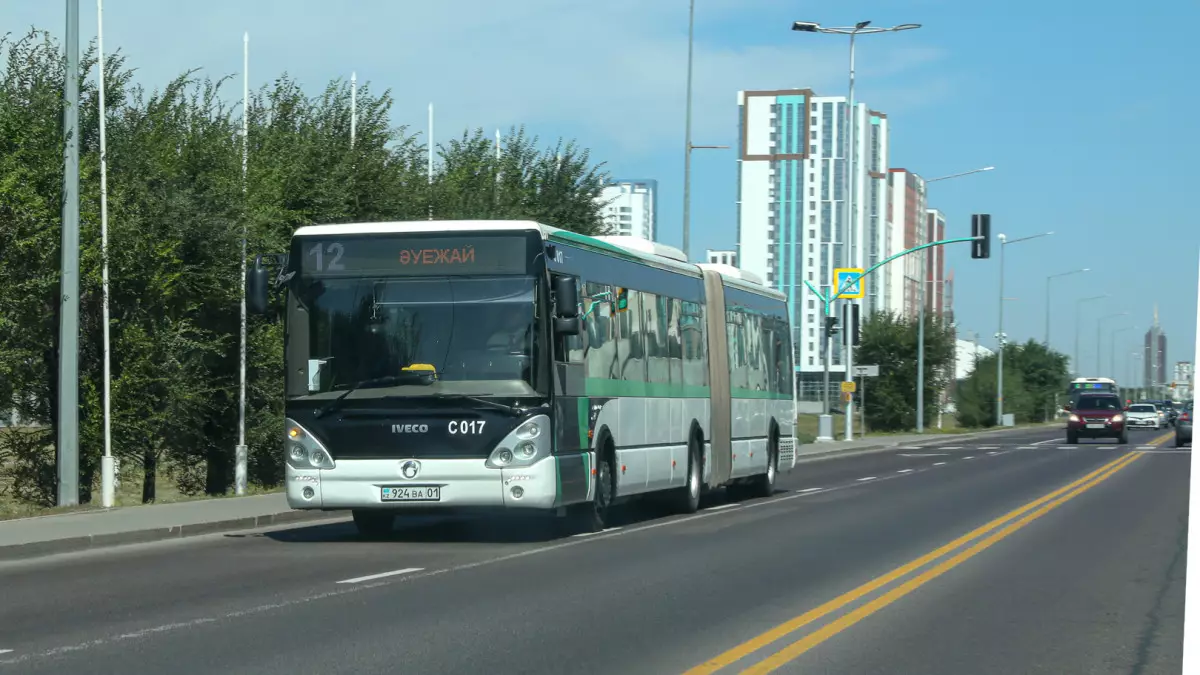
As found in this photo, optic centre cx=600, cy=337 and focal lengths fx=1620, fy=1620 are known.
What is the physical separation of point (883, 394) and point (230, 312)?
57990 millimetres

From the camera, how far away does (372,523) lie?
59.8 feet

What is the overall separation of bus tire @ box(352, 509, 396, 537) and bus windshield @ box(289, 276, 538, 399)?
74.3 inches

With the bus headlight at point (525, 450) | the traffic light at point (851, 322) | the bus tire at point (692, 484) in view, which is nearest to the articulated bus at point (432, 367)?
the bus headlight at point (525, 450)

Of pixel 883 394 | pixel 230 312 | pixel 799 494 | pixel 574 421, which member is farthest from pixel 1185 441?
pixel 574 421

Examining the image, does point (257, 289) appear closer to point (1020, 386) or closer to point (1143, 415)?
point (1143, 415)

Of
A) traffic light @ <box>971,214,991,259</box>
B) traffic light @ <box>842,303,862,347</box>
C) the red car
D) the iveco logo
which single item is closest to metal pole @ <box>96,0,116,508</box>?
the iveco logo

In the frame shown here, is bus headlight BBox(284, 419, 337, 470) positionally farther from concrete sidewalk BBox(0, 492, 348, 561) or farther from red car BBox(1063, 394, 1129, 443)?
red car BBox(1063, 394, 1129, 443)

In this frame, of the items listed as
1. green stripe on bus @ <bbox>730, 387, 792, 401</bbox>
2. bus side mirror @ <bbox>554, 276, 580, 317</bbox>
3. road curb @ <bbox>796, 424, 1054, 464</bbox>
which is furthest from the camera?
road curb @ <bbox>796, 424, 1054, 464</bbox>

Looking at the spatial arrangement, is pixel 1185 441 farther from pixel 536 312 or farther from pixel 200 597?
pixel 200 597

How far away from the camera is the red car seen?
60344 millimetres

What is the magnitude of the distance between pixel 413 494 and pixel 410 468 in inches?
10.3

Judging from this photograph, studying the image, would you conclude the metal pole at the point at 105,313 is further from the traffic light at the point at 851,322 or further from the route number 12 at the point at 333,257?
the traffic light at the point at 851,322

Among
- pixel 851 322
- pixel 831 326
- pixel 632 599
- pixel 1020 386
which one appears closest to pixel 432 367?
pixel 632 599

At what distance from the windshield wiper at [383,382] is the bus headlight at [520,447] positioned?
969 mm
